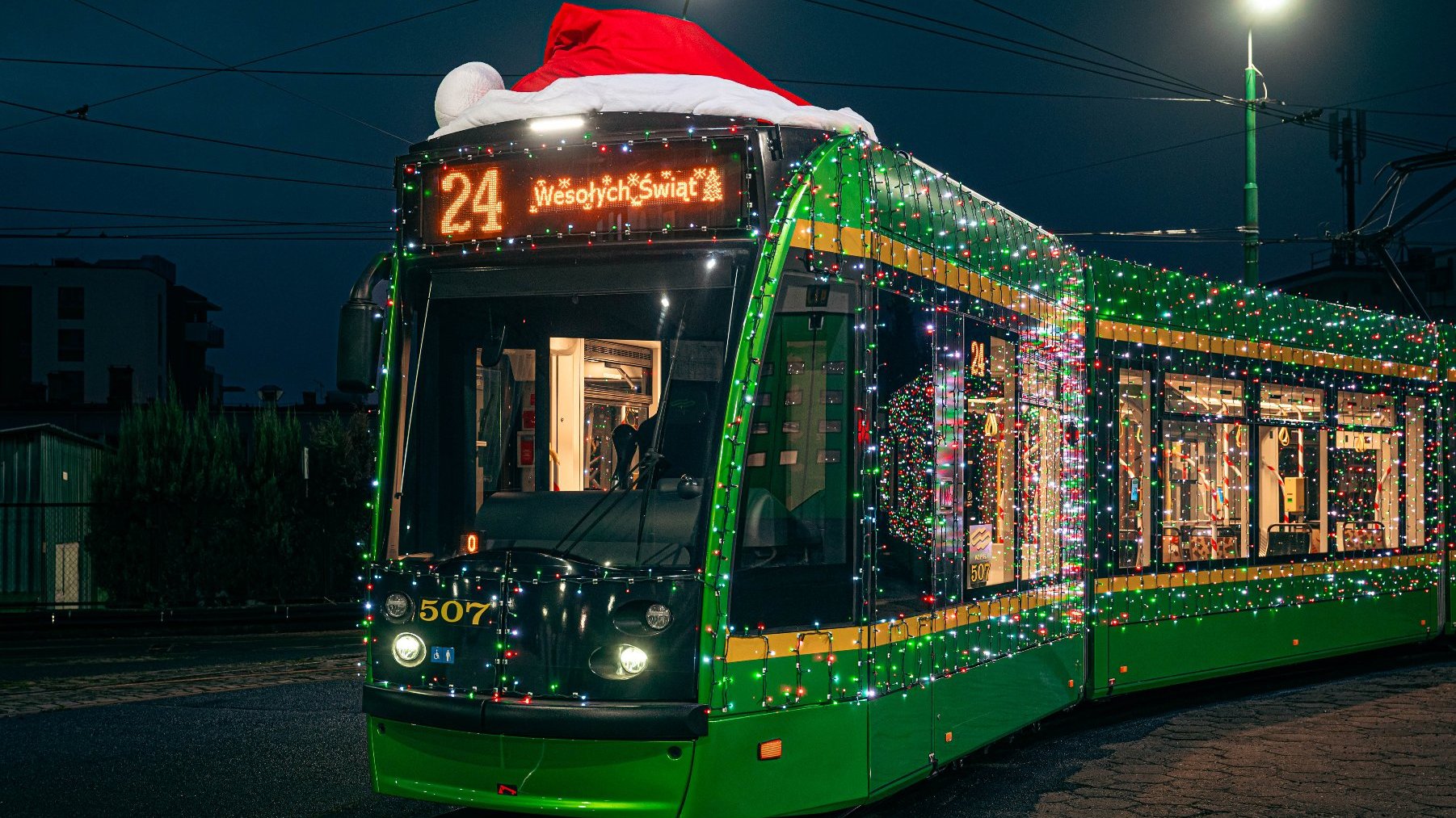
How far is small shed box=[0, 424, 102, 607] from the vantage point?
23.4 meters

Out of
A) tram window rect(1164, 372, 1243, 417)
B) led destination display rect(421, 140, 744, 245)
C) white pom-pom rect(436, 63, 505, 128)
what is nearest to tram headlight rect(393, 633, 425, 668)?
led destination display rect(421, 140, 744, 245)

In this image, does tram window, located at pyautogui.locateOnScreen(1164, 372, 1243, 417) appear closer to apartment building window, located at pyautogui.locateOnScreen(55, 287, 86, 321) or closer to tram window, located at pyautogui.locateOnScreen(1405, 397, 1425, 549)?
tram window, located at pyautogui.locateOnScreen(1405, 397, 1425, 549)

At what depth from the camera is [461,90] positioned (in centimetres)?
702

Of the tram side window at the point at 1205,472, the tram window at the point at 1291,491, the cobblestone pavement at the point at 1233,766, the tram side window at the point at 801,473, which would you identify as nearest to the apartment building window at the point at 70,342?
the tram window at the point at 1291,491

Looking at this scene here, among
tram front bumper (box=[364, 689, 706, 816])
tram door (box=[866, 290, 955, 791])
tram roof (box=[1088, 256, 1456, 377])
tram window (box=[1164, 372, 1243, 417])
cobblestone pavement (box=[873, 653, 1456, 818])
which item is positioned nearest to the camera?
tram front bumper (box=[364, 689, 706, 816])

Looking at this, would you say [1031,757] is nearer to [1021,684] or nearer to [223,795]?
[1021,684]

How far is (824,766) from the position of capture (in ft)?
20.1

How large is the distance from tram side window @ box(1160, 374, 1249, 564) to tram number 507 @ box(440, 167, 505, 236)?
20.1ft

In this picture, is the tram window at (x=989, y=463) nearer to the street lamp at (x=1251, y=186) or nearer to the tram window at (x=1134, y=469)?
the tram window at (x=1134, y=469)

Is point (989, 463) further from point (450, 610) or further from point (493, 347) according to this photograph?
point (450, 610)

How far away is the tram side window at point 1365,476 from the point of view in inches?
484

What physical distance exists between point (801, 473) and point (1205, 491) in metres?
5.90

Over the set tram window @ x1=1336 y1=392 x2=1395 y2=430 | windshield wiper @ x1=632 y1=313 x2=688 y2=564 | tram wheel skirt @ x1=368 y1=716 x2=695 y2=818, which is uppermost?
tram window @ x1=1336 y1=392 x2=1395 y2=430

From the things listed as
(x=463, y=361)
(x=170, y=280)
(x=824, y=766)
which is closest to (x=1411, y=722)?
(x=824, y=766)
